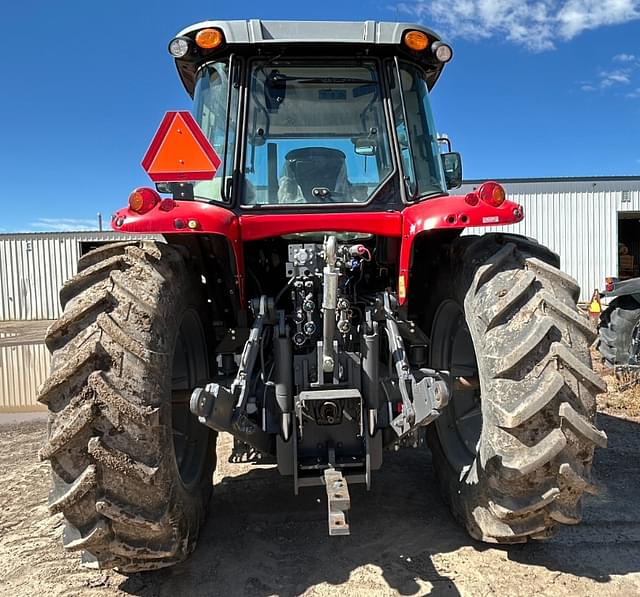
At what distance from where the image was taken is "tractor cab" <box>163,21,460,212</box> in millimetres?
2996

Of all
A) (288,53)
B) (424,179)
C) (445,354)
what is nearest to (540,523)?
(445,354)

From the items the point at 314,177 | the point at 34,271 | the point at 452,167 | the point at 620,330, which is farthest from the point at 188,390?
the point at 34,271

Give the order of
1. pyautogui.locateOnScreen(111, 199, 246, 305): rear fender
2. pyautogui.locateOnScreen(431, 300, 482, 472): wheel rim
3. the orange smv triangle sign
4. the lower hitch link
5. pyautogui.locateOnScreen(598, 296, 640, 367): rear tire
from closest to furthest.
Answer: the lower hitch link → pyautogui.locateOnScreen(111, 199, 246, 305): rear fender → the orange smv triangle sign → pyautogui.locateOnScreen(431, 300, 482, 472): wheel rim → pyautogui.locateOnScreen(598, 296, 640, 367): rear tire

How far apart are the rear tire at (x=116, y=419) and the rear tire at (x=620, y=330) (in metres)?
6.12

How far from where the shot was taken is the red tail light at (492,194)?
2564 mm

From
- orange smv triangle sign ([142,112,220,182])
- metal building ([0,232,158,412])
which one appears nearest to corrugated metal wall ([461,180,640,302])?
metal building ([0,232,158,412])

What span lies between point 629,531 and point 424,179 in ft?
7.45

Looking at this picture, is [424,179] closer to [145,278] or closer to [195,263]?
[195,263]

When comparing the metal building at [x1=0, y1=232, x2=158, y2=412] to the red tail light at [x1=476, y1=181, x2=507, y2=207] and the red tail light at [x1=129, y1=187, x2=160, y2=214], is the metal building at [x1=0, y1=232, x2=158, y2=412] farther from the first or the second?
the red tail light at [x1=476, y1=181, x2=507, y2=207]

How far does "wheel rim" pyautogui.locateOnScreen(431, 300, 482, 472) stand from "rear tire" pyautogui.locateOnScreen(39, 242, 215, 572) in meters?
1.57

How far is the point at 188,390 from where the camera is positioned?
119 inches

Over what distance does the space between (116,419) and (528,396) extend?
1.66 metres

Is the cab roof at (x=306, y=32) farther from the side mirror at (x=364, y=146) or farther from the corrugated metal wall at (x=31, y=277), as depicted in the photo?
the corrugated metal wall at (x=31, y=277)

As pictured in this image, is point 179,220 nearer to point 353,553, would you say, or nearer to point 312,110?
point 312,110
